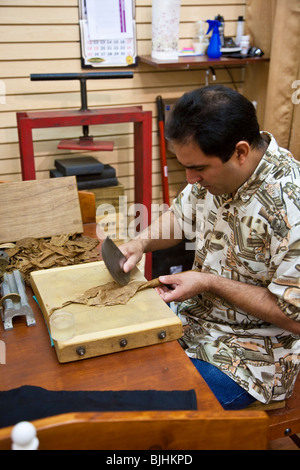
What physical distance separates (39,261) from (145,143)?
1613mm

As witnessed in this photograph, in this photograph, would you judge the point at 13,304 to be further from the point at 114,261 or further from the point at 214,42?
the point at 214,42

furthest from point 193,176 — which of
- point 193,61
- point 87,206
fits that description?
point 193,61

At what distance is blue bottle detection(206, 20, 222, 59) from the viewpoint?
10.4ft

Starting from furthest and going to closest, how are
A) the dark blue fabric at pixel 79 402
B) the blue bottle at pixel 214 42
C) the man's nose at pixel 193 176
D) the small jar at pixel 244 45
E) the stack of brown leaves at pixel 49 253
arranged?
the small jar at pixel 244 45
the blue bottle at pixel 214 42
the stack of brown leaves at pixel 49 253
the man's nose at pixel 193 176
the dark blue fabric at pixel 79 402

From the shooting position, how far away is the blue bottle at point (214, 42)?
3158 millimetres

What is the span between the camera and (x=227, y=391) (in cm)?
141

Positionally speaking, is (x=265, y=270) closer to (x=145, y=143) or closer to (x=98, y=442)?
(x=98, y=442)

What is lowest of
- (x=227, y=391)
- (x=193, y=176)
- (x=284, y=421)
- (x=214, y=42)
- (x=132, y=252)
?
(x=284, y=421)

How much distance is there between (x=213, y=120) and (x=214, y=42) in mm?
2158

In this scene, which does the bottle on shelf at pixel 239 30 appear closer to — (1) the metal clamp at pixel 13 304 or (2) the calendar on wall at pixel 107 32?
(2) the calendar on wall at pixel 107 32

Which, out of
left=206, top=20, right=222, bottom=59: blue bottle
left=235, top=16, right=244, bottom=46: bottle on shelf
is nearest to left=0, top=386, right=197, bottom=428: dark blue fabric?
left=206, top=20, right=222, bottom=59: blue bottle

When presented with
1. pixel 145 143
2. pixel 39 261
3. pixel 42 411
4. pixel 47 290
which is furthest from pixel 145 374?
pixel 145 143

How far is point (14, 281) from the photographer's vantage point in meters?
1.47

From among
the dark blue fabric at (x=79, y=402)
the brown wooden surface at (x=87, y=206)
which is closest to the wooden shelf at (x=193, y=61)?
the brown wooden surface at (x=87, y=206)
